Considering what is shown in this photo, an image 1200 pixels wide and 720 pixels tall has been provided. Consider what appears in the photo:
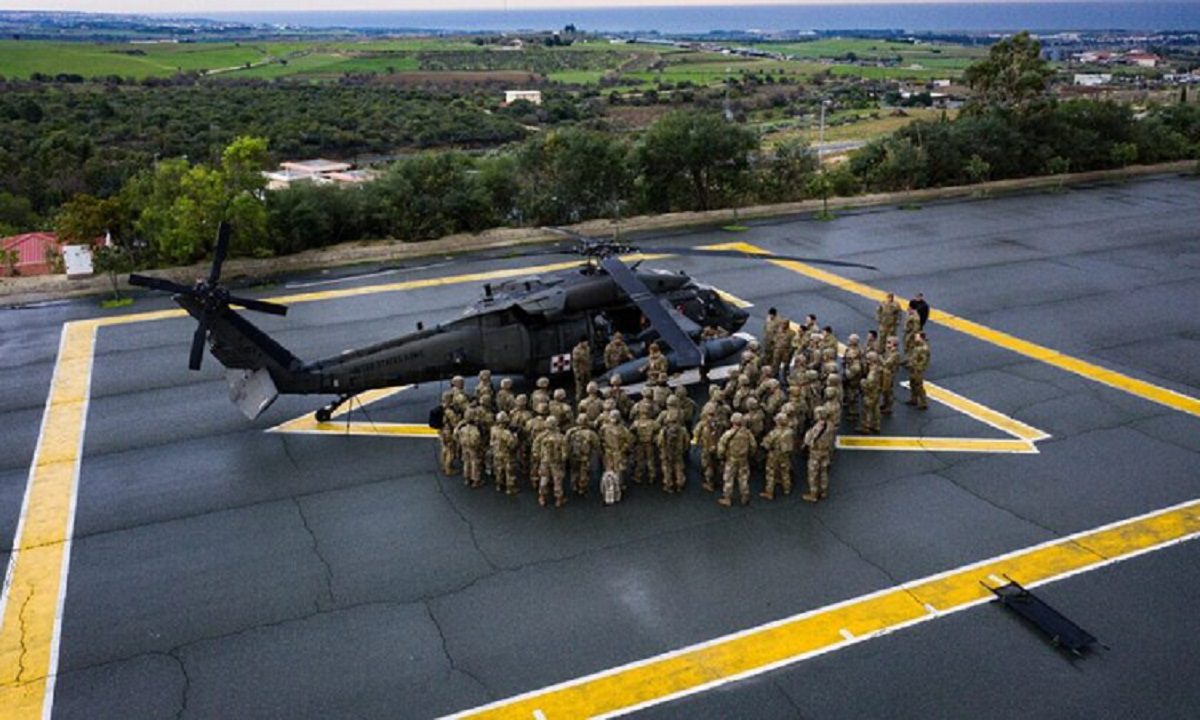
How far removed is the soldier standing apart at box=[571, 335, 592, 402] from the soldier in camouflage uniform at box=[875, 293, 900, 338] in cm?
588

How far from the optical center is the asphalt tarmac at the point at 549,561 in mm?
9102

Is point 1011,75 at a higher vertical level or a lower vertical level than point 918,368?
higher

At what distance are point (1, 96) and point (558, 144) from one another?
71570mm

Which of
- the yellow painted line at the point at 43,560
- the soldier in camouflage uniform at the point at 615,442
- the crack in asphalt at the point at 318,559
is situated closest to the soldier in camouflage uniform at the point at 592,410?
the soldier in camouflage uniform at the point at 615,442

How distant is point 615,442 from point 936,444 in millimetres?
5657

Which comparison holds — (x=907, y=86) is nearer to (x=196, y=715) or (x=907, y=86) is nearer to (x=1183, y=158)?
(x=1183, y=158)

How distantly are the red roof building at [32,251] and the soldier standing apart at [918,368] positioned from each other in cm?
2423

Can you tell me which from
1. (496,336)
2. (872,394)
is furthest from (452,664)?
(872,394)

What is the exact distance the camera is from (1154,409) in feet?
50.6

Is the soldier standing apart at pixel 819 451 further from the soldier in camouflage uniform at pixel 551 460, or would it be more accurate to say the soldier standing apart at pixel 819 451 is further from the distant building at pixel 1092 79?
the distant building at pixel 1092 79

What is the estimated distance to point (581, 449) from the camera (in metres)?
12.2

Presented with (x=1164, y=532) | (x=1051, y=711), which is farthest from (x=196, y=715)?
(x=1164, y=532)

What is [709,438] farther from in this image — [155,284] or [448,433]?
[155,284]

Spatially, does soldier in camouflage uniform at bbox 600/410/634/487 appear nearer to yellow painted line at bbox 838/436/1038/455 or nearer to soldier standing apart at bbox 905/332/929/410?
yellow painted line at bbox 838/436/1038/455
